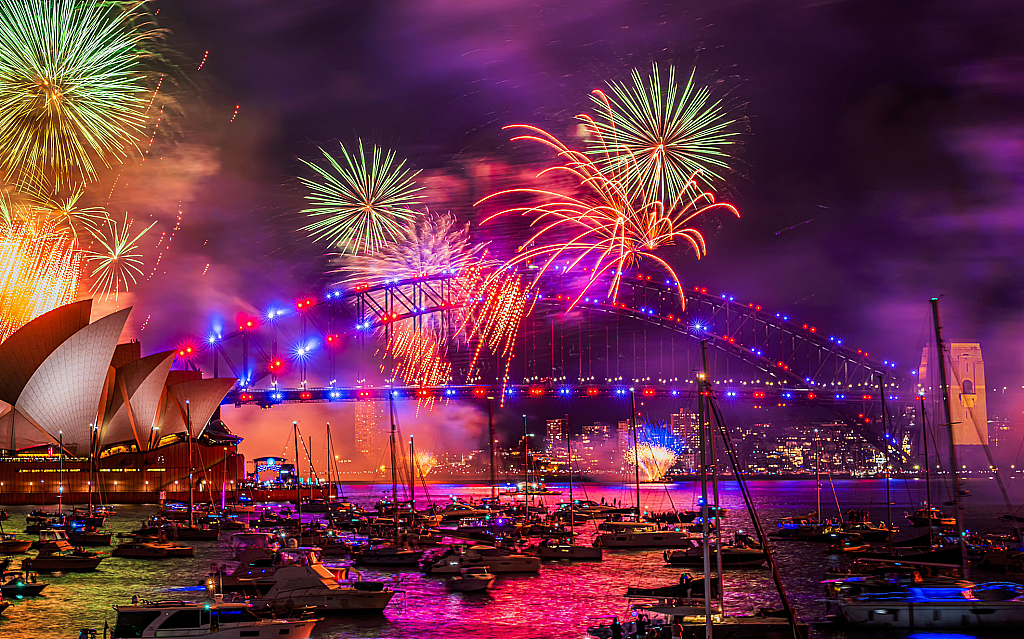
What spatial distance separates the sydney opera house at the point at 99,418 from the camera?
246 feet

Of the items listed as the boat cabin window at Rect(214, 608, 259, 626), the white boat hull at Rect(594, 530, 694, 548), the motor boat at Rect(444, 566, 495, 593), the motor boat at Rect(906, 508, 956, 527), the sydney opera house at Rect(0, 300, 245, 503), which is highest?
the sydney opera house at Rect(0, 300, 245, 503)

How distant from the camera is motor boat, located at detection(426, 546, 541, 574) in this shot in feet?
133

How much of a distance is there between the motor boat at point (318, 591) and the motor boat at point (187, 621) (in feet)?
21.4

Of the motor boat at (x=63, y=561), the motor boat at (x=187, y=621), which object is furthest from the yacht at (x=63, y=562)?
the motor boat at (x=187, y=621)

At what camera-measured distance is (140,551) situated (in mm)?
48406

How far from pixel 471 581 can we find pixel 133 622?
1657cm

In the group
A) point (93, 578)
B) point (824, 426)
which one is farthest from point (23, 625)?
point (824, 426)

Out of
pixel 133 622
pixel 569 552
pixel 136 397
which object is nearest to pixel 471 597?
pixel 569 552

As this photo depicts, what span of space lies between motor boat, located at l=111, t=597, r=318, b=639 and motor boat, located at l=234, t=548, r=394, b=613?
21.4ft

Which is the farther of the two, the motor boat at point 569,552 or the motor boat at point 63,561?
the motor boat at point 569,552

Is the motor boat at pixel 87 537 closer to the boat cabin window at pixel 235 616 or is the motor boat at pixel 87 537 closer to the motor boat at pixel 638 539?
the motor boat at pixel 638 539

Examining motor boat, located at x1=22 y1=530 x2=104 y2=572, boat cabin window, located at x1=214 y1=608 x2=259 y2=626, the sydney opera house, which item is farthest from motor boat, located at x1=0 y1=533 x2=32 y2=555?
boat cabin window, located at x1=214 y1=608 x2=259 y2=626

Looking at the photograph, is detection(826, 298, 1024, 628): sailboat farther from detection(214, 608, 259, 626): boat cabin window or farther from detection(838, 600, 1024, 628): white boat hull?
detection(214, 608, 259, 626): boat cabin window

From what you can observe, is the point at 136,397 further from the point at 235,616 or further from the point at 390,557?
the point at 235,616
